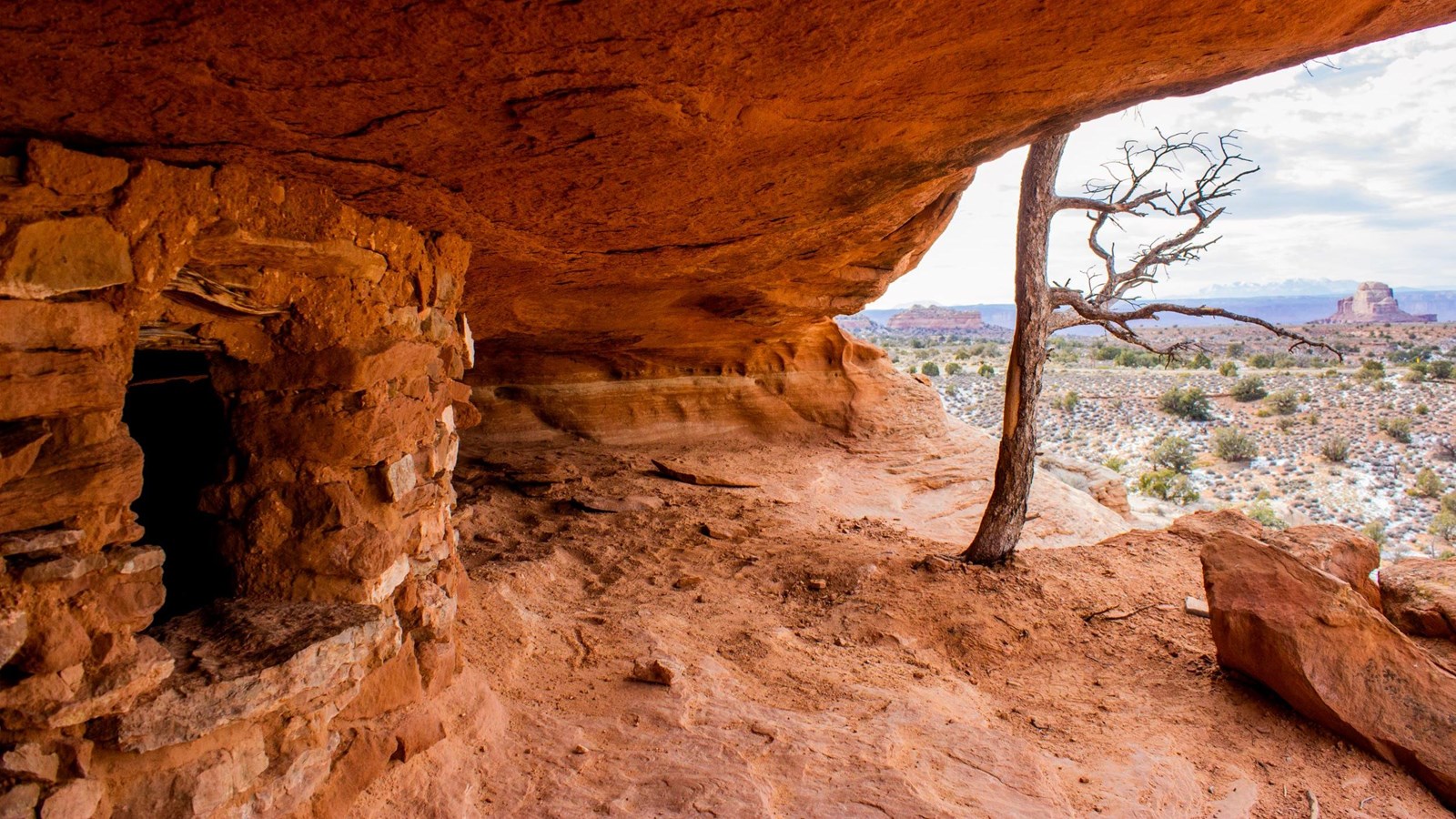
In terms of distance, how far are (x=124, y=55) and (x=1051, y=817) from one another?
346cm

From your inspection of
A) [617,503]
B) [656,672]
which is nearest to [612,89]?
[656,672]

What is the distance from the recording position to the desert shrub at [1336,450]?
64.1 feet

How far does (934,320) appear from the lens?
70.8m

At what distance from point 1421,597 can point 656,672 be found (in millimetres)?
4103

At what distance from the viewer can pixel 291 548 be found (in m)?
2.66

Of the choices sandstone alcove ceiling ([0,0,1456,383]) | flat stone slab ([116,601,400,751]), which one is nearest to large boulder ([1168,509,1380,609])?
sandstone alcove ceiling ([0,0,1456,383])

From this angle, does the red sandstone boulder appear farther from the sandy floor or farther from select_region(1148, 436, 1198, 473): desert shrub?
select_region(1148, 436, 1198, 473): desert shrub

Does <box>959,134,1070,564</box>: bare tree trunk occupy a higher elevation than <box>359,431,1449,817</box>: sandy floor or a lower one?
higher

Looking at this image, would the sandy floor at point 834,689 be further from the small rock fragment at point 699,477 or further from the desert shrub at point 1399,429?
the desert shrub at point 1399,429

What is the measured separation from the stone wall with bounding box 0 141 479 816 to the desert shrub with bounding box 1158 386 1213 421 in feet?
84.5

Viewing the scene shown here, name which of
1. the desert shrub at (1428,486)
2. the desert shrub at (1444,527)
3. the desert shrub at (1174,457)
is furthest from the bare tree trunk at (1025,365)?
the desert shrub at (1428,486)

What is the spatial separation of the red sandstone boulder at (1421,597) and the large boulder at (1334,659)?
30.2 inches

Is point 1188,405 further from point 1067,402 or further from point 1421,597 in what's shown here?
point 1421,597

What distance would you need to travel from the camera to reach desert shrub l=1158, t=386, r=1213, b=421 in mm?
24406
